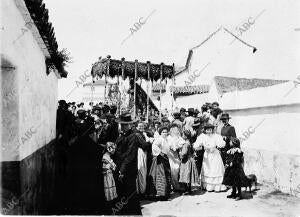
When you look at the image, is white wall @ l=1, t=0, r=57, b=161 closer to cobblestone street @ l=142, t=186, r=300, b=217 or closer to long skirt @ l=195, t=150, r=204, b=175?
cobblestone street @ l=142, t=186, r=300, b=217

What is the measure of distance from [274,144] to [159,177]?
3052mm

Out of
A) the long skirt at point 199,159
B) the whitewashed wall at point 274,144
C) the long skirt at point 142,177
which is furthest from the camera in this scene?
the long skirt at point 199,159

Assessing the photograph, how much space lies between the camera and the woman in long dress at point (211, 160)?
8484 mm

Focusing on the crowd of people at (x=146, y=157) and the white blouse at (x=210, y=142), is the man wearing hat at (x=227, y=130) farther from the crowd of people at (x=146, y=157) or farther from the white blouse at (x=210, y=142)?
the white blouse at (x=210, y=142)

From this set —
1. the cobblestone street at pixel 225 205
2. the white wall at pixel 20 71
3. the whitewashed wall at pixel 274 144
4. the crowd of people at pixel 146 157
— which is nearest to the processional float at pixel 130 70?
the crowd of people at pixel 146 157

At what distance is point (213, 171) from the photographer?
8.57m

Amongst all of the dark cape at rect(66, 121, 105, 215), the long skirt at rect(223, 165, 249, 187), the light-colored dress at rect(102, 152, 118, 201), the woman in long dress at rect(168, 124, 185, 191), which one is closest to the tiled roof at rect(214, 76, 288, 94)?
the woman in long dress at rect(168, 124, 185, 191)

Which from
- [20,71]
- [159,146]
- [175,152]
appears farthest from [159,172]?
[20,71]

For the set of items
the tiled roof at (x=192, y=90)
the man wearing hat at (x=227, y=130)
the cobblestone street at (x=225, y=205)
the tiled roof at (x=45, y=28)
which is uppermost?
the tiled roof at (x=192, y=90)

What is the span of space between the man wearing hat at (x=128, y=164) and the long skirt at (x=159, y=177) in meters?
1.64

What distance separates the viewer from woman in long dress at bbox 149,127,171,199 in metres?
7.61

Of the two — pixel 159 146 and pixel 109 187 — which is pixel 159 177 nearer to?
pixel 159 146

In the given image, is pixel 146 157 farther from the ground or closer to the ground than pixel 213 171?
farther from the ground

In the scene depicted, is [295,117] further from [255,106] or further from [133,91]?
[133,91]
